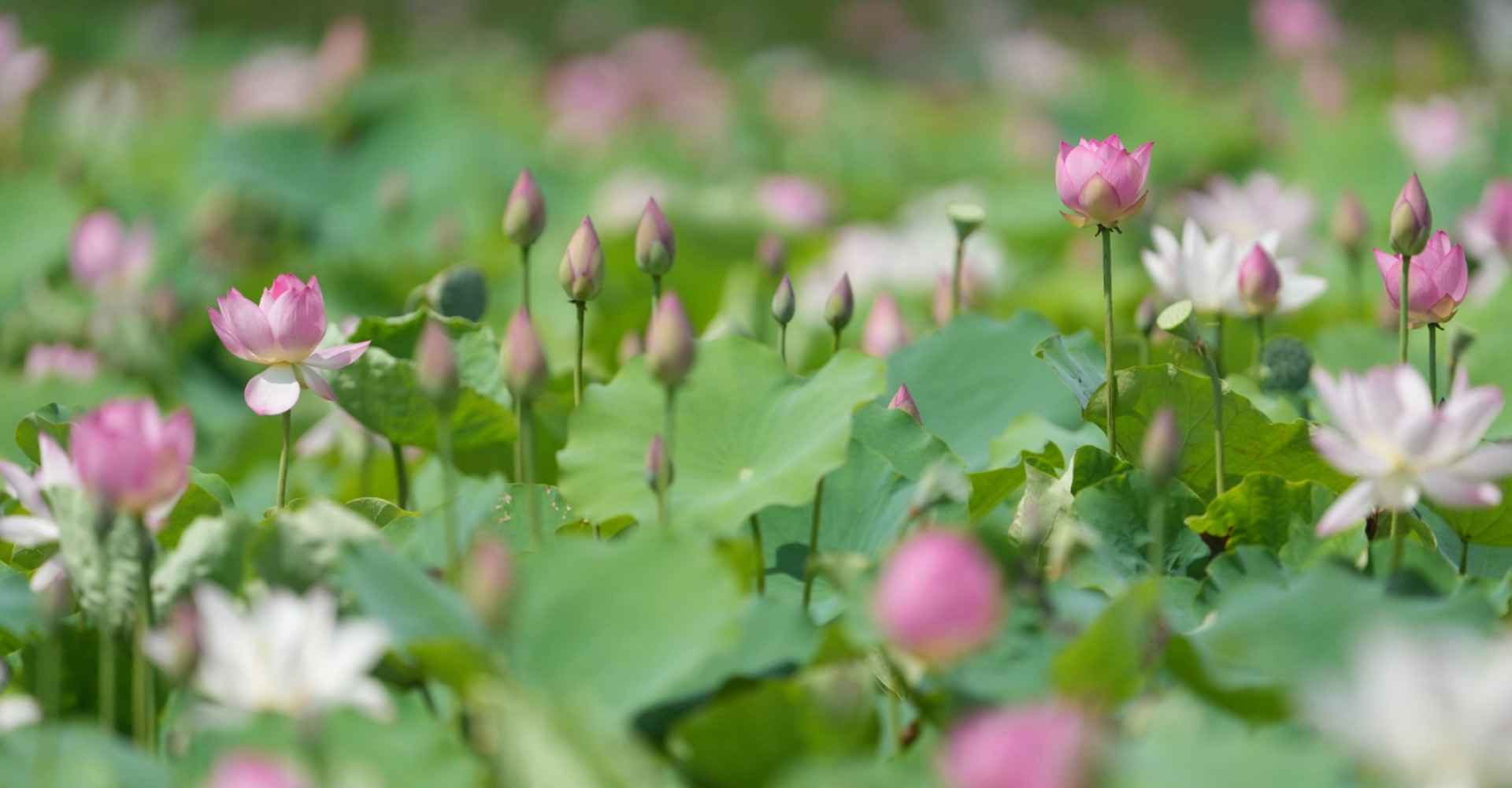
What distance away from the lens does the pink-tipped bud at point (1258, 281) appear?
0.93 meters

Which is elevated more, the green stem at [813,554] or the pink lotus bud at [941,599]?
the pink lotus bud at [941,599]

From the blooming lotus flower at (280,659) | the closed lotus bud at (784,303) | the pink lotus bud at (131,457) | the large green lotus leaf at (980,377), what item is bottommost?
the large green lotus leaf at (980,377)

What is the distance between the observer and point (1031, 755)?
1.31ft

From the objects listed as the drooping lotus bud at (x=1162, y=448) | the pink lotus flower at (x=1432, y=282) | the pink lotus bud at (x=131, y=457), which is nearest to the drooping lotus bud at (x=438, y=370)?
the pink lotus bud at (x=131, y=457)

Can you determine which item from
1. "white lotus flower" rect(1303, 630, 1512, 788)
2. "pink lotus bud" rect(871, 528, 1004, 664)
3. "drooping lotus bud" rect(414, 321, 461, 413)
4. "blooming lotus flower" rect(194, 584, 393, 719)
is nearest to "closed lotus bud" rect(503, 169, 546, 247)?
"drooping lotus bud" rect(414, 321, 461, 413)

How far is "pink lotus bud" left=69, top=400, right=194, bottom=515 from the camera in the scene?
59cm

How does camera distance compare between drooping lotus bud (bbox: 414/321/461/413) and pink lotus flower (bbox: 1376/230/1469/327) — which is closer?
drooping lotus bud (bbox: 414/321/461/413)

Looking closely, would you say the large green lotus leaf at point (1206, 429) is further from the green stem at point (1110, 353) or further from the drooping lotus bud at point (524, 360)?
the drooping lotus bud at point (524, 360)

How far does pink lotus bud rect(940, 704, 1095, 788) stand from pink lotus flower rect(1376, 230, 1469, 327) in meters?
0.53

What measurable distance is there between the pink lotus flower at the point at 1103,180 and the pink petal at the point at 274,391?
450 millimetres

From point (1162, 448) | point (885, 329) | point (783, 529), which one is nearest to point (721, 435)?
point (783, 529)

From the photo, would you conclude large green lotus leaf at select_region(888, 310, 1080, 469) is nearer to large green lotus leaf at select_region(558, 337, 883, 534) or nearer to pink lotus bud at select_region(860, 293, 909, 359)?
pink lotus bud at select_region(860, 293, 909, 359)

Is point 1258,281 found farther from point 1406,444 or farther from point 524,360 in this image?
point 524,360

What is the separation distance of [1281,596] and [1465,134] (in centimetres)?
178
